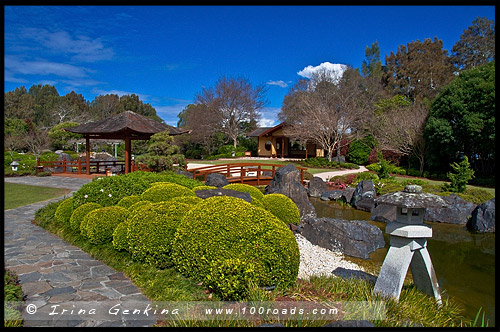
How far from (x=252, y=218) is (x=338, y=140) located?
78.1 ft

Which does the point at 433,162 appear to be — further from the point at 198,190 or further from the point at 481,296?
the point at 198,190

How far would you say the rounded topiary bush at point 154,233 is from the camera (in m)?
4.25

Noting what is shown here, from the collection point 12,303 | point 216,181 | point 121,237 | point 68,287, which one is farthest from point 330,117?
point 12,303

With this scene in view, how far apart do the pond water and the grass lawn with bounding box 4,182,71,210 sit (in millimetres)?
9195

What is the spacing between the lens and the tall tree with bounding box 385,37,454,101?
34.5 metres

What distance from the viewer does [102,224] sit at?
5.21 metres

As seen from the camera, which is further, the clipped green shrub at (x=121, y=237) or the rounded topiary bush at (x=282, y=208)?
the rounded topiary bush at (x=282, y=208)

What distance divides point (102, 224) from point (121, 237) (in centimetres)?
69

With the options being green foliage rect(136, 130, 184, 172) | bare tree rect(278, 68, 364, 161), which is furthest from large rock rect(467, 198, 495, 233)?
bare tree rect(278, 68, 364, 161)

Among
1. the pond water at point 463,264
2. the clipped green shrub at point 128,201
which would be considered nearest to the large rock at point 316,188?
the pond water at point 463,264

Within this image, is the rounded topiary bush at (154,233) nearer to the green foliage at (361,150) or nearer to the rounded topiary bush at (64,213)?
the rounded topiary bush at (64,213)

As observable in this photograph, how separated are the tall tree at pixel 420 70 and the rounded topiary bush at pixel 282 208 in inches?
1254

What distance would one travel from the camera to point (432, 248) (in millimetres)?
8070

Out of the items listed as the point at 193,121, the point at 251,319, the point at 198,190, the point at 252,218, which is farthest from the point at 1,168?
the point at 193,121
